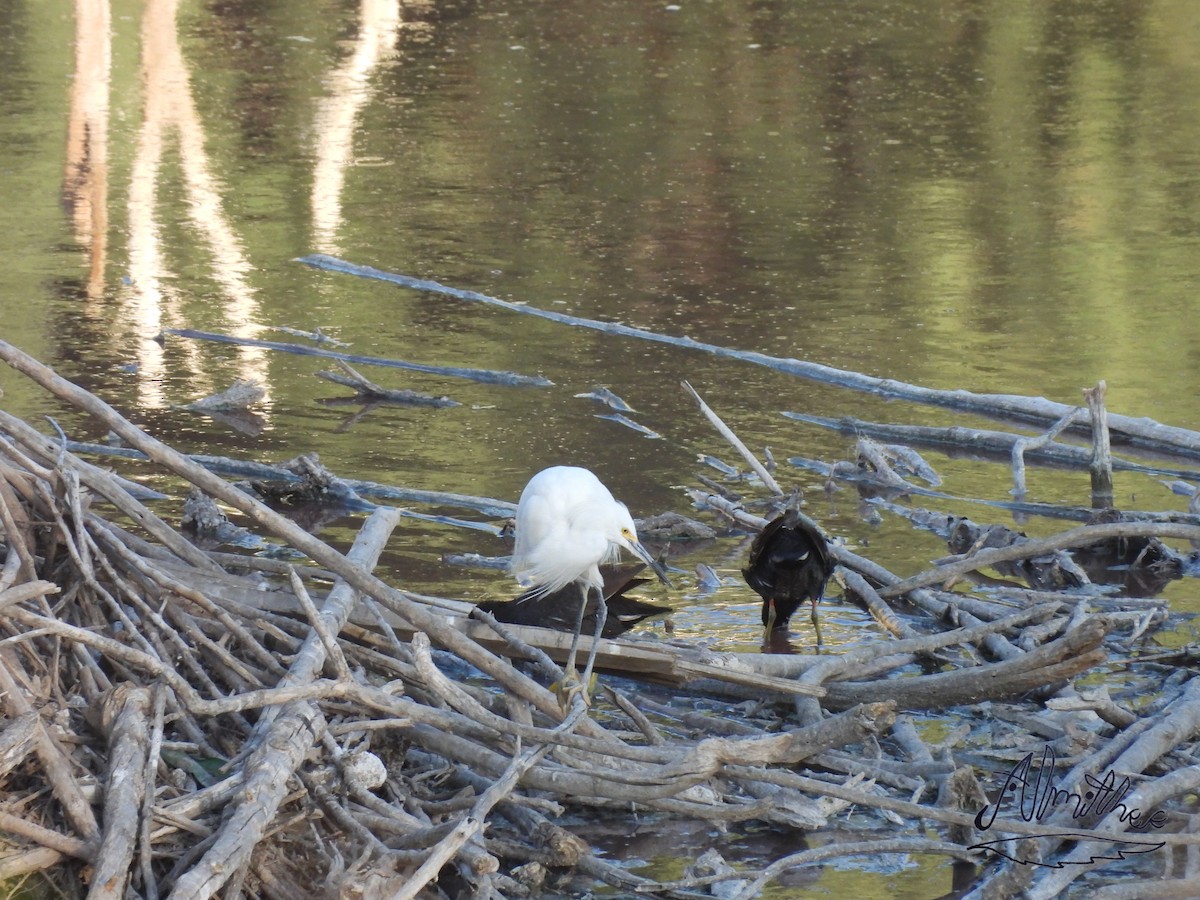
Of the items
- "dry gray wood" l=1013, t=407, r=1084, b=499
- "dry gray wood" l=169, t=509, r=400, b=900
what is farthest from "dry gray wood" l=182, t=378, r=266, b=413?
"dry gray wood" l=169, t=509, r=400, b=900

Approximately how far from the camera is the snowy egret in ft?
20.2

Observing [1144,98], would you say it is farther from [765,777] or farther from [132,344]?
[765,777]

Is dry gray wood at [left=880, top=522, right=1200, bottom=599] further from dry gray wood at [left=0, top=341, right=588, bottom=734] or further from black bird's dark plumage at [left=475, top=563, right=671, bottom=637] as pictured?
dry gray wood at [left=0, top=341, right=588, bottom=734]

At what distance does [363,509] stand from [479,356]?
292 centimetres

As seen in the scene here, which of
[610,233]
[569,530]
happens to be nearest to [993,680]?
[569,530]

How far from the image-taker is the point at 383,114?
1955 centimetres

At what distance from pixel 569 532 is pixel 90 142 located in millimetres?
12852

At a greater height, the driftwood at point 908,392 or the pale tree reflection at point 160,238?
the driftwood at point 908,392

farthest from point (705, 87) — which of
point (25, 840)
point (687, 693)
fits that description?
point (25, 840)

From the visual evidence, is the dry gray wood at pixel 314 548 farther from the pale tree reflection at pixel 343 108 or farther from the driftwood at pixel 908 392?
the pale tree reflection at pixel 343 108

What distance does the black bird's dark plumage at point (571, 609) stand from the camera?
675 cm

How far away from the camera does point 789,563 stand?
666 cm

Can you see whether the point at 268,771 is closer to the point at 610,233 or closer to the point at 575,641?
the point at 575,641

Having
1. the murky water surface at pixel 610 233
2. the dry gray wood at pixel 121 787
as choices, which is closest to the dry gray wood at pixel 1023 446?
the murky water surface at pixel 610 233
